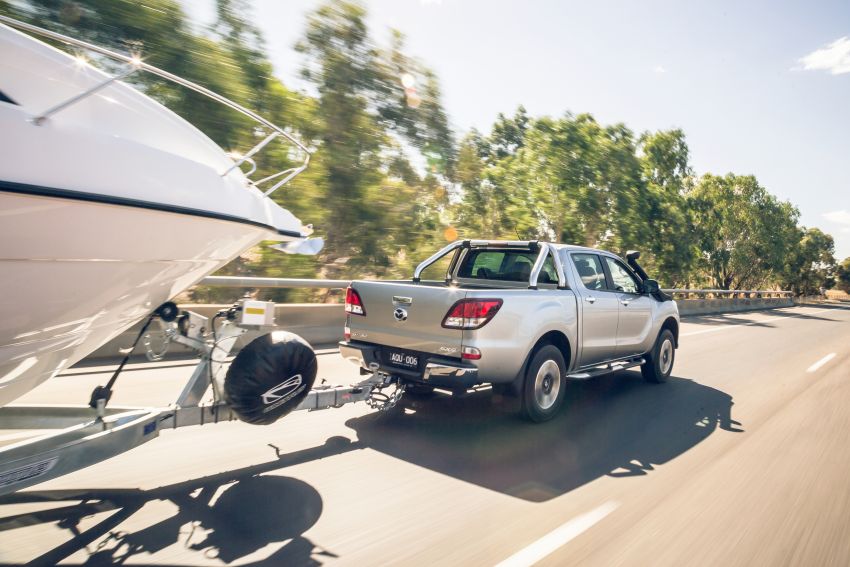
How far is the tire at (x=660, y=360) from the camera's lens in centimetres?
748

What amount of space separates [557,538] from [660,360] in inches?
198

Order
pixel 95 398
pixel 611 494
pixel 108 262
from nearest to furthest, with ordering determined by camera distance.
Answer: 1. pixel 108 262
2. pixel 95 398
3. pixel 611 494

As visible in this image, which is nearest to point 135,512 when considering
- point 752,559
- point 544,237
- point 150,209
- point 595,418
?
point 150,209

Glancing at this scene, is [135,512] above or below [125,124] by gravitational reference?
below

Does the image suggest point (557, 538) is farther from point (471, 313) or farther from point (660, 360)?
point (660, 360)

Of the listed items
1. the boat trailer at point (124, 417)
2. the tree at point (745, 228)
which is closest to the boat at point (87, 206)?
the boat trailer at point (124, 417)

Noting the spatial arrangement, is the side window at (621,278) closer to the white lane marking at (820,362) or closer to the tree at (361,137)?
the white lane marking at (820,362)

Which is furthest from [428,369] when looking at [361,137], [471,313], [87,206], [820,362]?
[361,137]

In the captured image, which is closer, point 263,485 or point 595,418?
point 263,485

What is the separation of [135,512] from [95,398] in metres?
0.67

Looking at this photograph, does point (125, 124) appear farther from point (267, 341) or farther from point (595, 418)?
point (595, 418)

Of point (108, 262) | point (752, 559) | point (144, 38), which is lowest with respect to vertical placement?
point (752, 559)

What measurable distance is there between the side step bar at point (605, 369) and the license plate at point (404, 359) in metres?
1.69

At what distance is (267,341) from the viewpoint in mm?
3576
